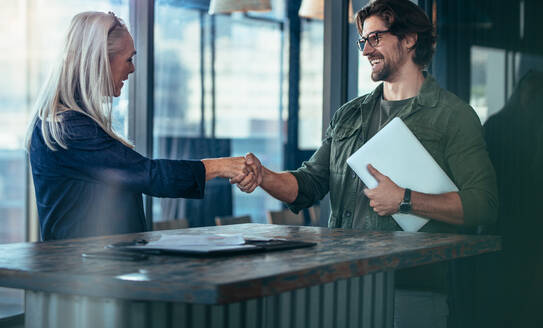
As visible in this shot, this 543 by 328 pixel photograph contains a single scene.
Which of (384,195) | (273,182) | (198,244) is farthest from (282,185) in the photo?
(198,244)

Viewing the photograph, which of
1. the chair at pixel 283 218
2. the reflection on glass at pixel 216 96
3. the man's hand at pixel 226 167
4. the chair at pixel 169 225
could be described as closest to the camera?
the man's hand at pixel 226 167

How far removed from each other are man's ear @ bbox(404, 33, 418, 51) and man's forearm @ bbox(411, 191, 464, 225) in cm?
69

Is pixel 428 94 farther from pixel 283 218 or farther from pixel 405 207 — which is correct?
pixel 283 218

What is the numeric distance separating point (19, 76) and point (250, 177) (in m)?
2.53

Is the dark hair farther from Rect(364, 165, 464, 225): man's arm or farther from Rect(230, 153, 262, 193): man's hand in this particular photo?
Rect(230, 153, 262, 193): man's hand

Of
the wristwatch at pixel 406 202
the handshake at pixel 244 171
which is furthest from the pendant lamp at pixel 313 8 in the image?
the wristwatch at pixel 406 202

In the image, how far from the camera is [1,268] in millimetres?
1353

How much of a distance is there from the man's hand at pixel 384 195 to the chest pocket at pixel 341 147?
29 cm

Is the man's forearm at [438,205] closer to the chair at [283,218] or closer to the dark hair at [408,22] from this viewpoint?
the dark hair at [408,22]

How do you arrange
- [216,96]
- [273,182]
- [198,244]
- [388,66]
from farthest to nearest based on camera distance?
[216,96], [273,182], [388,66], [198,244]

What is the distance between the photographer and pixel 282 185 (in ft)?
9.11

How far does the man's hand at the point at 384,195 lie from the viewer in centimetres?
236

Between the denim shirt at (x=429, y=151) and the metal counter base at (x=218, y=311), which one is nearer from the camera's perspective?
the metal counter base at (x=218, y=311)

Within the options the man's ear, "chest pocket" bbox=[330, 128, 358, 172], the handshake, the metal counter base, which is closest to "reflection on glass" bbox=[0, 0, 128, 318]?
the handshake
